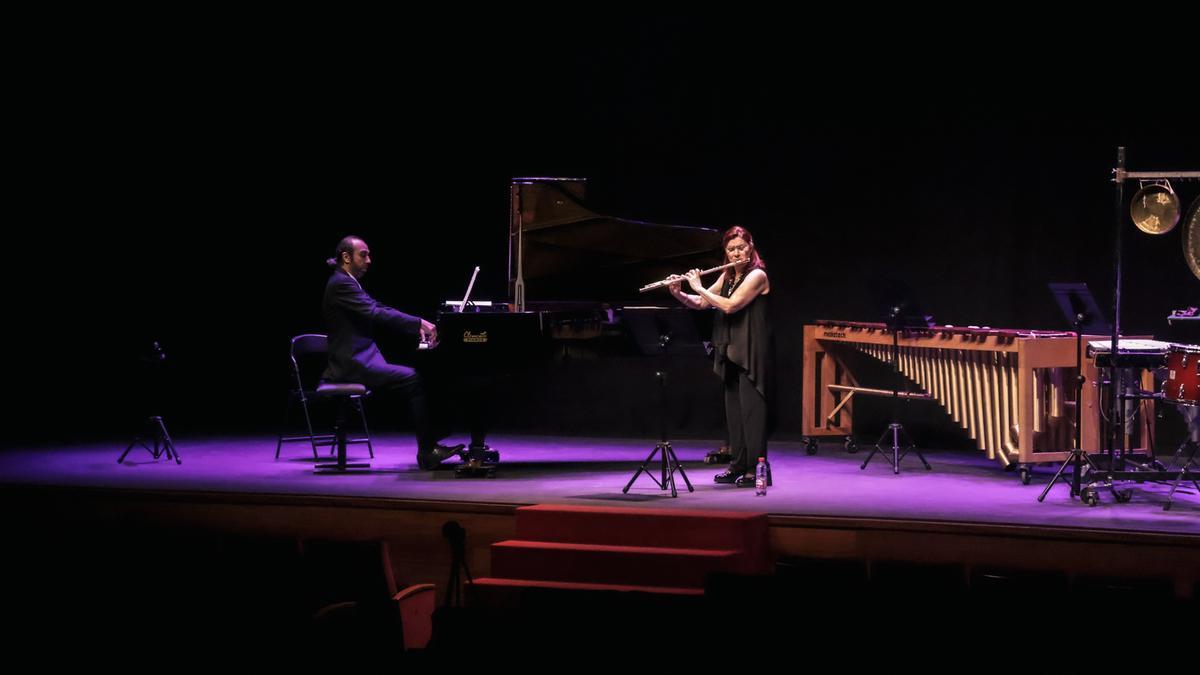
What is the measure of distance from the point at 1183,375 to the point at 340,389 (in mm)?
4578

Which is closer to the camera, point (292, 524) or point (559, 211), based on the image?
point (292, 524)

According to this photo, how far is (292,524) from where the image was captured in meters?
6.48

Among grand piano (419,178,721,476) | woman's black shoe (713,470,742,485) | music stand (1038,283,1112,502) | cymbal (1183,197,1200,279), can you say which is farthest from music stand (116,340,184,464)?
cymbal (1183,197,1200,279)

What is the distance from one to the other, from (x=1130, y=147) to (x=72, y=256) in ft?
24.6

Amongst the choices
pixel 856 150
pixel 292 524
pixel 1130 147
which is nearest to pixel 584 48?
pixel 856 150

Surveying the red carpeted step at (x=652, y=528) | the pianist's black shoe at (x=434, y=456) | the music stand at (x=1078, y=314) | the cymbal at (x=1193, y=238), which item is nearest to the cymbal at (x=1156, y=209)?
the cymbal at (x=1193, y=238)

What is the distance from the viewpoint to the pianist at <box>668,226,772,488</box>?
703 cm

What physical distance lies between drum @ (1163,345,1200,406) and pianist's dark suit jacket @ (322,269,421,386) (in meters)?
4.12

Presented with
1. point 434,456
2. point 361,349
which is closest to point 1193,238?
point 434,456

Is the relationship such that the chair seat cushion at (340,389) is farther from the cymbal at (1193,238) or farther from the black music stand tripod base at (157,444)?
the cymbal at (1193,238)

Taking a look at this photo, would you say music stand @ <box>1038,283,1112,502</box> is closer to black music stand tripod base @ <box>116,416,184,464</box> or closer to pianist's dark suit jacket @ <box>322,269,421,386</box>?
pianist's dark suit jacket @ <box>322,269,421,386</box>

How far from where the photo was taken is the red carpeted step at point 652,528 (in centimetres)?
575

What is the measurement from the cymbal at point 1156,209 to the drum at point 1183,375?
62 cm

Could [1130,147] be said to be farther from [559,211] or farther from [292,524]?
[292,524]
